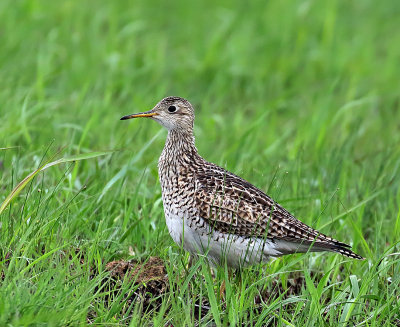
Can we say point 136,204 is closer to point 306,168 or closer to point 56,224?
point 56,224

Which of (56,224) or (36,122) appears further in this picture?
(36,122)

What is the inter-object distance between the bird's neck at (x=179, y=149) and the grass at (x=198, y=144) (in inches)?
13.6

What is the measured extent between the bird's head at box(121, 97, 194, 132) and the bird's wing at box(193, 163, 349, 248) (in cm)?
86

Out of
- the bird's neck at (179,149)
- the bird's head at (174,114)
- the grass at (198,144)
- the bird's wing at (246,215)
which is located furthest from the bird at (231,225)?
the bird's head at (174,114)

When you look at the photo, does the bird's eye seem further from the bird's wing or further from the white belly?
the white belly

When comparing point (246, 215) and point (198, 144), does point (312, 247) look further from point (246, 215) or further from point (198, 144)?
point (198, 144)

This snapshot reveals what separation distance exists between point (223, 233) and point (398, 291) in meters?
1.30

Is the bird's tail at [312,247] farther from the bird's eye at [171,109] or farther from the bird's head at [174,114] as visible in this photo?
the bird's eye at [171,109]

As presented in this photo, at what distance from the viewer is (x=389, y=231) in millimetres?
7562

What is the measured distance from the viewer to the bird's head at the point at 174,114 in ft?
23.4

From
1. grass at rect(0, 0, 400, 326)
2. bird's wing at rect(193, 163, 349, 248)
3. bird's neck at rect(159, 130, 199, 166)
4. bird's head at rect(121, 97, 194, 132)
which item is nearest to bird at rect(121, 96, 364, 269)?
bird's wing at rect(193, 163, 349, 248)

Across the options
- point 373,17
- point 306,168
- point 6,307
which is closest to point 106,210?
point 6,307

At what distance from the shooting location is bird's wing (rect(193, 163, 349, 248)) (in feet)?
20.4

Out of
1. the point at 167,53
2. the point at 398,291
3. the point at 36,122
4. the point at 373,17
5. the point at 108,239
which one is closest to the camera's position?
the point at 398,291
